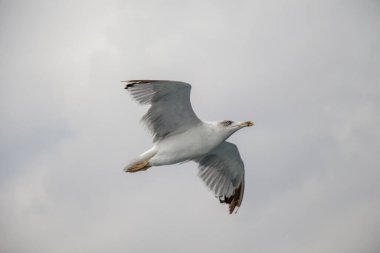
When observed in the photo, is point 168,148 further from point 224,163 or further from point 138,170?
point 224,163

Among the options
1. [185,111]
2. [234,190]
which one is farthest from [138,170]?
[234,190]

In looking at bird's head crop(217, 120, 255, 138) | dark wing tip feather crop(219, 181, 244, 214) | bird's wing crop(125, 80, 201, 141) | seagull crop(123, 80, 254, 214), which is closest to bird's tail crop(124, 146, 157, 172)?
seagull crop(123, 80, 254, 214)

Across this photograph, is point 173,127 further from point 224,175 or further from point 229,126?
point 224,175

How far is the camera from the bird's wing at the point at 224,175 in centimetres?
1688

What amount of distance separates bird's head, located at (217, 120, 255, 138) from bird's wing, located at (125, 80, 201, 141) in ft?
1.94

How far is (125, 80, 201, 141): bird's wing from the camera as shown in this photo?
14180 mm

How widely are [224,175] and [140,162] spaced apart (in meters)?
2.96

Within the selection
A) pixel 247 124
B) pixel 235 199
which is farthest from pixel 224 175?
pixel 247 124

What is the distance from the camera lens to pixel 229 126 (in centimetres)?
1530

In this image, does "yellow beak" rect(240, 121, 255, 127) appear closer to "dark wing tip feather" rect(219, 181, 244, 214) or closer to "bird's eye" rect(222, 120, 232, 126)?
"bird's eye" rect(222, 120, 232, 126)

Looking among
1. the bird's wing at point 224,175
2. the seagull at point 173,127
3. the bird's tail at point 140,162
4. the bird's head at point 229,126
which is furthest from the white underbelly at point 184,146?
the bird's wing at point 224,175

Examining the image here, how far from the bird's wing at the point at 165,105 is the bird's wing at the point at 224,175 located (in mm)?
1848

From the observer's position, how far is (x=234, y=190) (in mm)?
17375

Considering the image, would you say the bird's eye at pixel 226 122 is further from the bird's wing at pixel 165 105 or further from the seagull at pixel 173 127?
the bird's wing at pixel 165 105
